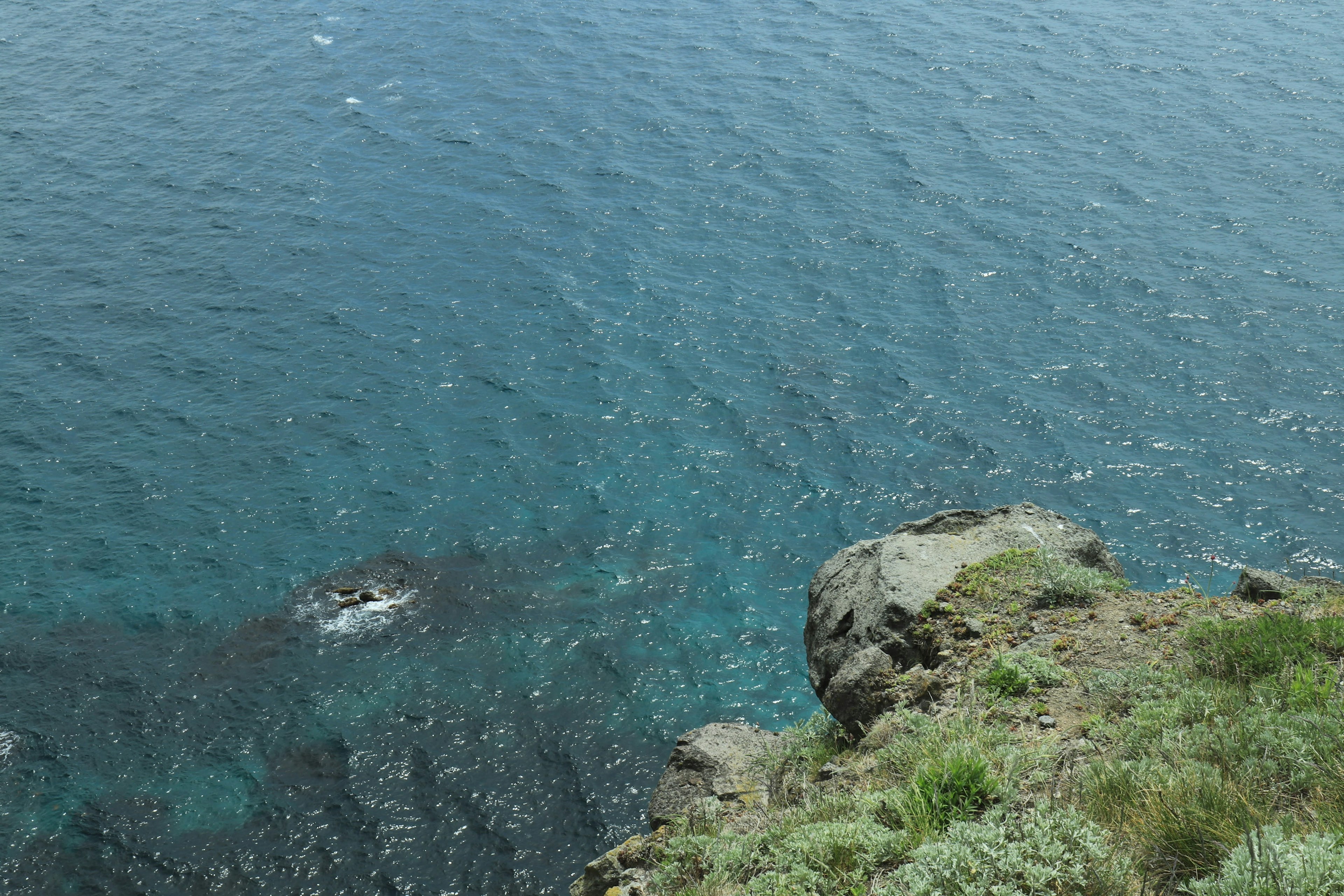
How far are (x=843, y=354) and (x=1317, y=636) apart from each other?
26871mm

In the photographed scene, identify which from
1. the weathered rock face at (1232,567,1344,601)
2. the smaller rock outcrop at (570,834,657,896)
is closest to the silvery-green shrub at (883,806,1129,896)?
the smaller rock outcrop at (570,834,657,896)

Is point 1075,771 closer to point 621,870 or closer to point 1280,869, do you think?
point 1280,869

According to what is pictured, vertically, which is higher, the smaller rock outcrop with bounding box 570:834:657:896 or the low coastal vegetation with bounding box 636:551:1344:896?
the low coastal vegetation with bounding box 636:551:1344:896

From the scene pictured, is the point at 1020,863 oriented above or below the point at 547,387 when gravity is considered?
above

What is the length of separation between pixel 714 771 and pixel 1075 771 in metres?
5.75

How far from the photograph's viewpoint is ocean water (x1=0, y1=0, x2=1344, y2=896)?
23.9 m

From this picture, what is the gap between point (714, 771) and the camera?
14352 millimetres

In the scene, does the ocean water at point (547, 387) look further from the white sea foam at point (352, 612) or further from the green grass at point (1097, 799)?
the green grass at point (1097, 799)

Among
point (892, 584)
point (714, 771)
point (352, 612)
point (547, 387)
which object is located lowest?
point (352, 612)

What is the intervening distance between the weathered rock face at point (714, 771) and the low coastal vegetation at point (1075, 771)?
0.41 meters

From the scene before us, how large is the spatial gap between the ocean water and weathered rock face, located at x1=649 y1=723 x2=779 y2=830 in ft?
25.5

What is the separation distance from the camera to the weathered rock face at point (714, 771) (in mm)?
13461

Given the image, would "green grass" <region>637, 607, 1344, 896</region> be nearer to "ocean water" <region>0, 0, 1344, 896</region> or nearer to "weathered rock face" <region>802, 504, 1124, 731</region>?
"weathered rock face" <region>802, 504, 1124, 731</region>

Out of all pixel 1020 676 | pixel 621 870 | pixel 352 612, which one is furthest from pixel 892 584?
pixel 352 612
